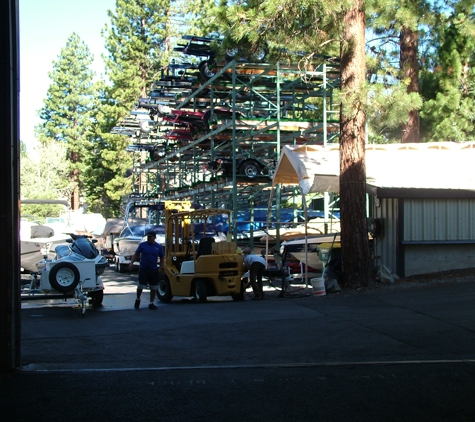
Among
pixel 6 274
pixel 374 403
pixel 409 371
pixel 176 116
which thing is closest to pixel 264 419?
pixel 374 403

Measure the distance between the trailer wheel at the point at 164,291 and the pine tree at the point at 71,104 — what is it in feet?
178

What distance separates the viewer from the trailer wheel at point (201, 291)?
1554 centimetres

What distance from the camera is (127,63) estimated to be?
56.5 metres

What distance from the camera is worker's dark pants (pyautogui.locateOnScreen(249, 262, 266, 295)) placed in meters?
15.8

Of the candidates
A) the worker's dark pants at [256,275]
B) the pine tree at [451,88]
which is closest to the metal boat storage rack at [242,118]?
the pine tree at [451,88]

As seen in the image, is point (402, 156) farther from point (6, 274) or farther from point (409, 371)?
point (6, 274)

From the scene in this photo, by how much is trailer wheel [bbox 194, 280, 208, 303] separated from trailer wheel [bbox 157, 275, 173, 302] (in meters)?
0.85

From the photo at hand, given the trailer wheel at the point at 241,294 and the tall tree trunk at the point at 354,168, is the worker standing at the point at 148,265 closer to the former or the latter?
the trailer wheel at the point at 241,294

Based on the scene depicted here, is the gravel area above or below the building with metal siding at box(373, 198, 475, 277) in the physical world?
below

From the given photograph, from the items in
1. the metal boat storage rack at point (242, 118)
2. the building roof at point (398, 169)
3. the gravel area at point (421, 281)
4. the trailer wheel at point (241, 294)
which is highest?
the metal boat storage rack at point (242, 118)

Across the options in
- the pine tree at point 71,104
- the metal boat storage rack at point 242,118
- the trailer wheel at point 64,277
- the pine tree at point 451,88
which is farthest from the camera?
the pine tree at point 71,104

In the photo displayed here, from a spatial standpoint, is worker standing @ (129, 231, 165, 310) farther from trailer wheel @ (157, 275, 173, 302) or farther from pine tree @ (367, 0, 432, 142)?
pine tree @ (367, 0, 432, 142)

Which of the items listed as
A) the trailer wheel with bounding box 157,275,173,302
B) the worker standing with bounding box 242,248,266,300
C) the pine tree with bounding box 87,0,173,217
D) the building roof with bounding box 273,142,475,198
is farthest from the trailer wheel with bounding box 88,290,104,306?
the pine tree with bounding box 87,0,173,217

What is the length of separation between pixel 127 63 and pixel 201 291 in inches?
1737
